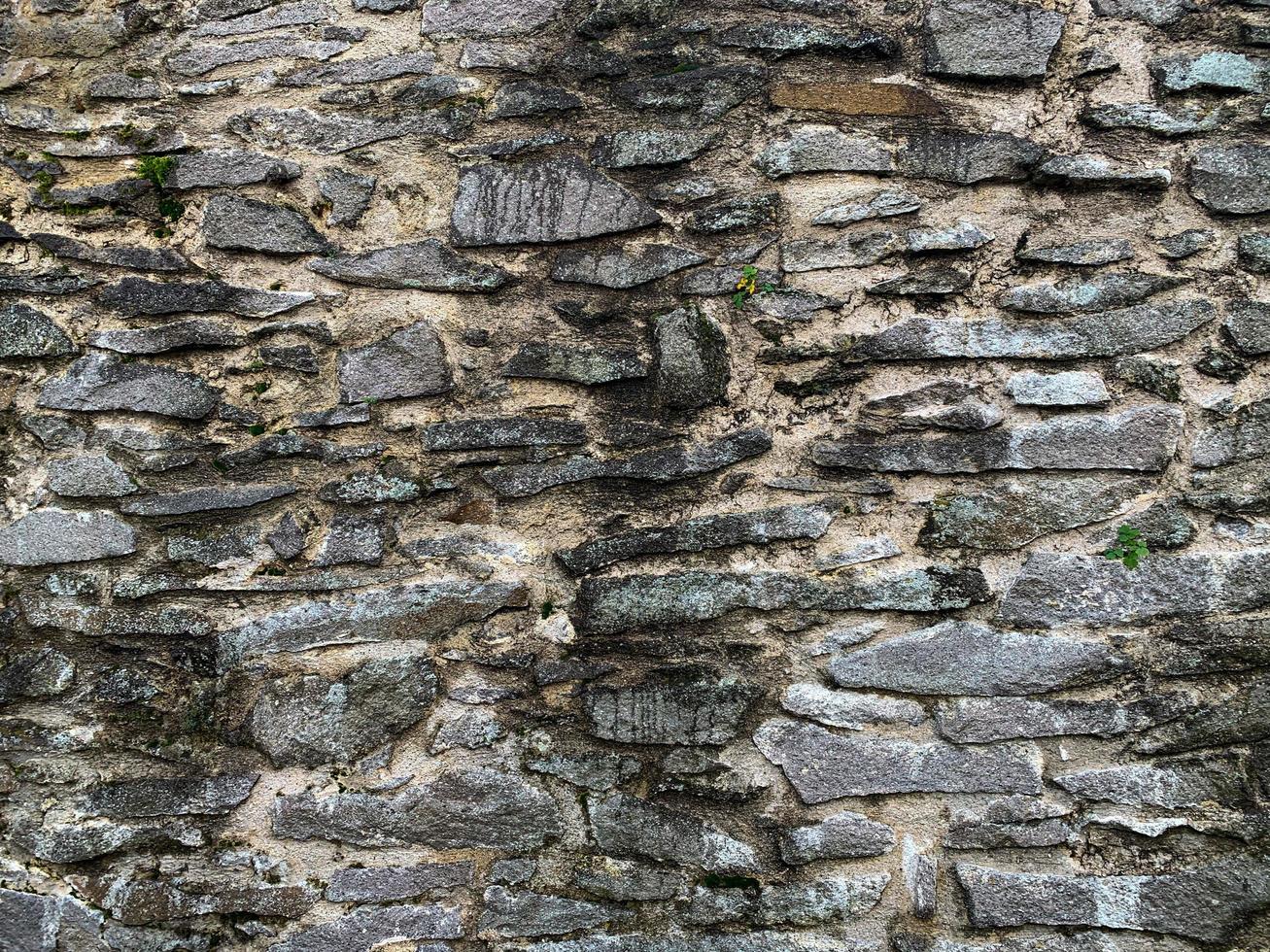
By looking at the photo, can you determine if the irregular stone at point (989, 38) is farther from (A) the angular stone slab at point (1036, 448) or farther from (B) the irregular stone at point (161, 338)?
(B) the irregular stone at point (161, 338)

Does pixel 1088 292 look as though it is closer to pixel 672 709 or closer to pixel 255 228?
pixel 672 709

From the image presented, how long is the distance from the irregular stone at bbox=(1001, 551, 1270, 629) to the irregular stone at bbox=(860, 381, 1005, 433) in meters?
0.32

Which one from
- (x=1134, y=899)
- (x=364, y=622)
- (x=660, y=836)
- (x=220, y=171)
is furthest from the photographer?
(x=220, y=171)

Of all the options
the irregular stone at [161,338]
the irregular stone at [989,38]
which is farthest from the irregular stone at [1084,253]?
the irregular stone at [161,338]

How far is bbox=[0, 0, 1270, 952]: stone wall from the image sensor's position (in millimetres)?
1930

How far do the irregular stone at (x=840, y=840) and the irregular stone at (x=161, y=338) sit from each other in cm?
171

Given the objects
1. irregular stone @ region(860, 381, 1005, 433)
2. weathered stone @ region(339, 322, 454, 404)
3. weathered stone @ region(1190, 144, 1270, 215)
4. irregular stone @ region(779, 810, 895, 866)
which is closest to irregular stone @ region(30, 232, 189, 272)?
weathered stone @ region(339, 322, 454, 404)

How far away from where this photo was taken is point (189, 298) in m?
2.13

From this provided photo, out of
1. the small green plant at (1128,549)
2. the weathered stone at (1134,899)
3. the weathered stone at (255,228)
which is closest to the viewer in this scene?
the weathered stone at (1134,899)

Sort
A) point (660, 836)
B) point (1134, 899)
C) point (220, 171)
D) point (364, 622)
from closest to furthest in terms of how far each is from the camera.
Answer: point (1134, 899) → point (660, 836) → point (364, 622) → point (220, 171)

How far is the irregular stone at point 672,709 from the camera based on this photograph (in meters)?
1.98

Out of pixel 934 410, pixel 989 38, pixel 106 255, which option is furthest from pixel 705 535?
pixel 106 255

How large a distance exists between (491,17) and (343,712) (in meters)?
1.67

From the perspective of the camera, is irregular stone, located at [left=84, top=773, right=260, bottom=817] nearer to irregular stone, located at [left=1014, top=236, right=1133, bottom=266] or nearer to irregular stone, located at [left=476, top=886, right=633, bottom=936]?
irregular stone, located at [left=476, top=886, right=633, bottom=936]
